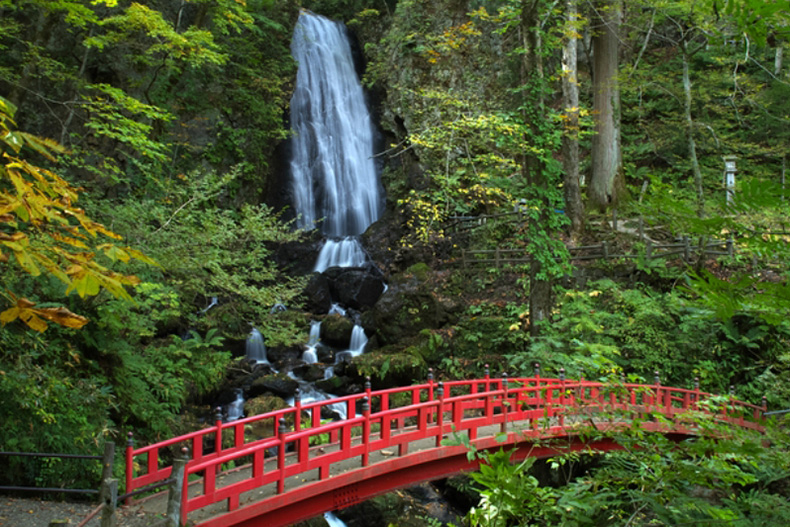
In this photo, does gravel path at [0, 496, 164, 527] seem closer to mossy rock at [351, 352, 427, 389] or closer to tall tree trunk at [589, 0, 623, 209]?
mossy rock at [351, 352, 427, 389]

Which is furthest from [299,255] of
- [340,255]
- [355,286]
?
[355,286]

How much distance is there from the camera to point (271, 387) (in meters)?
13.1

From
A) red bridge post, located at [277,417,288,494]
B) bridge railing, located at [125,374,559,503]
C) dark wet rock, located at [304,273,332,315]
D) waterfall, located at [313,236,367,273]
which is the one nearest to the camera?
red bridge post, located at [277,417,288,494]

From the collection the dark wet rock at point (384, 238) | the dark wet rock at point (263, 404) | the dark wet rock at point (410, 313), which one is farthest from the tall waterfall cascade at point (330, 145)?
the dark wet rock at point (263, 404)

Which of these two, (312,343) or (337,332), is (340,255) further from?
(312,343)

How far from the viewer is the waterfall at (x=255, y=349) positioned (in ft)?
49.7

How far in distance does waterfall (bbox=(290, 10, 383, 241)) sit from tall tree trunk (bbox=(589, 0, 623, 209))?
32.4 ft

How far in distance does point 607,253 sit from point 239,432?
11.6 meters

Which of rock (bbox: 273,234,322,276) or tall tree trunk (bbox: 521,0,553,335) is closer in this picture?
tall tree trunk (bbox: 521,0,553,335)

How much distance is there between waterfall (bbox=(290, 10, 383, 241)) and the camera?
2200cm

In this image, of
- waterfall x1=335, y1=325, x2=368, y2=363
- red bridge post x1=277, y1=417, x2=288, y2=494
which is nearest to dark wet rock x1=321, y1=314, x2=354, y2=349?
waterfall x1=335, y1=325, x2=368, y2=363

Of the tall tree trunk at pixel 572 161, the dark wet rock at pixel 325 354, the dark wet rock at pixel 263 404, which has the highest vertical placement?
the tall tree trunk at pixel 572 161

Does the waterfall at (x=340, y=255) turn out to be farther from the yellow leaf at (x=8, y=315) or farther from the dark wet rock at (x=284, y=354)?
the yellow leaf at (x=8, y=315)

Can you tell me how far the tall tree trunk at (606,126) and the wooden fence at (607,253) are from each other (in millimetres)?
2546
